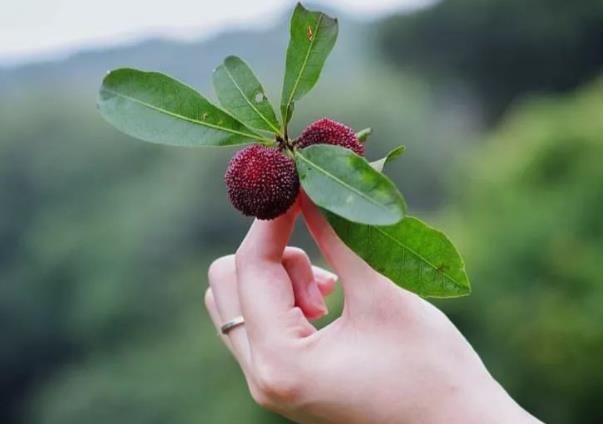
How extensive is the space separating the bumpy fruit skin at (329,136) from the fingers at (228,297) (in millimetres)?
190

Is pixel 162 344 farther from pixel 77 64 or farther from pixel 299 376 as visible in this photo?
pixel 299 376

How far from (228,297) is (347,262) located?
172 millimetres

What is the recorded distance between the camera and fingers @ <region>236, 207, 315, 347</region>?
2.48 feet

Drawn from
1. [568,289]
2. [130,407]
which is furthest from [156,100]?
[130,407]

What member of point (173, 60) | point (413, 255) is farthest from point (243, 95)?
point (173, 60)

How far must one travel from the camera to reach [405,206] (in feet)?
1.97

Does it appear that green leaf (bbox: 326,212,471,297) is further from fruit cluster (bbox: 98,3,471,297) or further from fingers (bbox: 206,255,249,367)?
fingers (bbox: 206,255,249,367)

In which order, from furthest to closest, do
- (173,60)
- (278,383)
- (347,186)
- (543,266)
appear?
(173,60) < (543,266) < (278,383) < (347,186)

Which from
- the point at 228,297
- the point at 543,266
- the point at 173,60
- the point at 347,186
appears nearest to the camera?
the point at 347,186

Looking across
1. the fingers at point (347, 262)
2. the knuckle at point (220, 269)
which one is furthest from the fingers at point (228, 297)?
the fingers at point (347, 262)

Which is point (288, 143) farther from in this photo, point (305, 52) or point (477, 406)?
point (477, 406)

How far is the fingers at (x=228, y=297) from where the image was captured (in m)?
0.83

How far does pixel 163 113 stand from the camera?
694 millimetres

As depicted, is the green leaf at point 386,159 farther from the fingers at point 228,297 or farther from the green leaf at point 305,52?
the fingers at point 228,297
